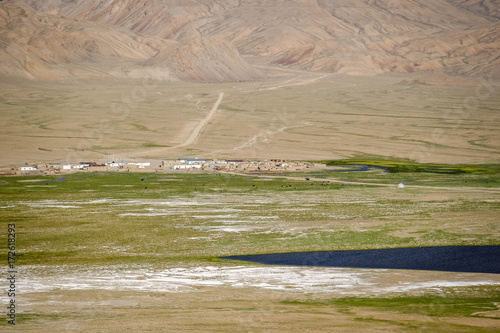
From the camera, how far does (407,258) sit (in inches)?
1558

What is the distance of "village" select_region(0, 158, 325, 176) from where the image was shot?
91.1m

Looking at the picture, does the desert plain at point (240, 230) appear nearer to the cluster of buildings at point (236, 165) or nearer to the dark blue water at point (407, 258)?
the dark blue water at point (407, 258)

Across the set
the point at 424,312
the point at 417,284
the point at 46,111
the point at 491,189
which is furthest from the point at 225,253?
the point at 46,111

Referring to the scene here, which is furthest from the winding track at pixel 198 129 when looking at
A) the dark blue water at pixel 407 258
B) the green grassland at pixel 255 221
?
the dark blue water at pixel 407 258

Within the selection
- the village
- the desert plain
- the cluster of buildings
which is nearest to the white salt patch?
the desert plain

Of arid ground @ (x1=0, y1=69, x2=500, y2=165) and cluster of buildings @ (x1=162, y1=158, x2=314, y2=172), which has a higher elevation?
arid ground @ (x1=0, y1=69, x2=500, y2=165)

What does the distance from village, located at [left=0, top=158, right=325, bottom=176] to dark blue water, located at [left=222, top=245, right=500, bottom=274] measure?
50305 millimetres

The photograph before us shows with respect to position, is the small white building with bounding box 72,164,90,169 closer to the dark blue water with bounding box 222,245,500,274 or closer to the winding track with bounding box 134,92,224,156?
the winding track with bounding box 134,92,224,156

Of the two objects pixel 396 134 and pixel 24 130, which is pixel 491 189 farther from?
pixel 24 130

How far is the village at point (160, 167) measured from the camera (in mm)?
91125

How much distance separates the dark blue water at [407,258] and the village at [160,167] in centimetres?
5030

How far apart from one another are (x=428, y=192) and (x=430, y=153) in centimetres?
5273

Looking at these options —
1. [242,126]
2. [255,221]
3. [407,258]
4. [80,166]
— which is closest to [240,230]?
[255,221]

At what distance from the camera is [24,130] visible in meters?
140
